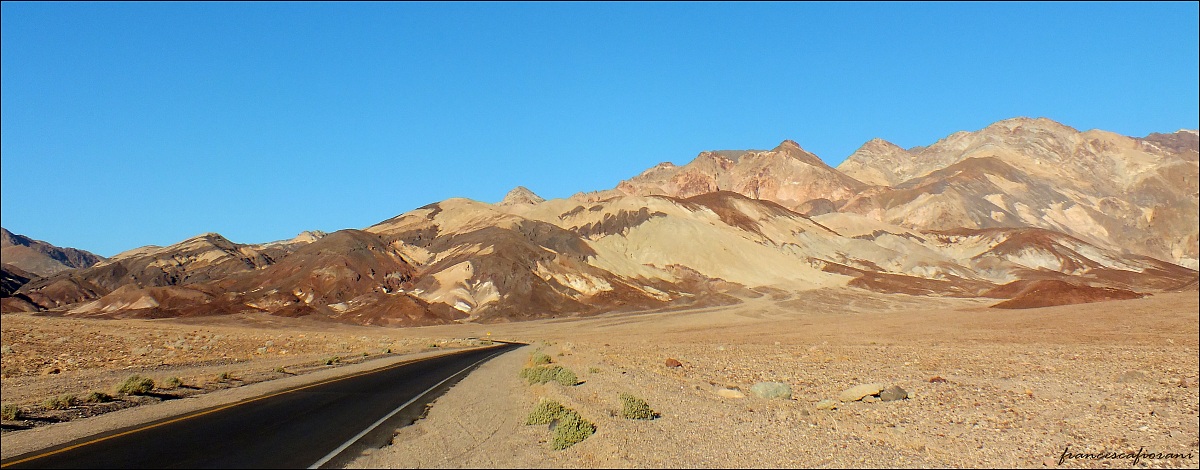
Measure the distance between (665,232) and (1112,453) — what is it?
14642 centimetres

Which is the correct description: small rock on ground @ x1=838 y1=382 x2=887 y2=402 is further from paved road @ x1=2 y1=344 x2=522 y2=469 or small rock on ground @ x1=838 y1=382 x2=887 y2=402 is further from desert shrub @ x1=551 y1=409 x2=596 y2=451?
paved road @ x1=2 y1=344 x2=522 y2=469

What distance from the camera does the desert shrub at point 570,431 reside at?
11.2 m

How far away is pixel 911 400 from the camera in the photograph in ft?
53.3

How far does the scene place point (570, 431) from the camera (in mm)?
11688

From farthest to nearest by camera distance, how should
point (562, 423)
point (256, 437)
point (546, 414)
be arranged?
point (546, 414) → point (562, 423) → point (256, 437)

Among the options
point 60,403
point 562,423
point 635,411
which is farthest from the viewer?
point 60,403

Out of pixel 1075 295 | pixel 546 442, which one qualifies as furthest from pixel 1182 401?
pixel 1075 295

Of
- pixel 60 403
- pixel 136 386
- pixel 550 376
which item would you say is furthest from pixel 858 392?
pixel 136 386

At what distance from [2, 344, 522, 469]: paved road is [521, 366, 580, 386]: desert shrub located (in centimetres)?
390

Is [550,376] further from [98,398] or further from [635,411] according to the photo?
[98,398]

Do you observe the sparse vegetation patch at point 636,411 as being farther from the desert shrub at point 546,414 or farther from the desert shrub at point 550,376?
the desert shrub at point 550,376

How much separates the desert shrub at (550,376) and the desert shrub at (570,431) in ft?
25.8

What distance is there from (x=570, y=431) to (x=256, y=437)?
19.0 ft

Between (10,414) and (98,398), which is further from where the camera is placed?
(98,398)
